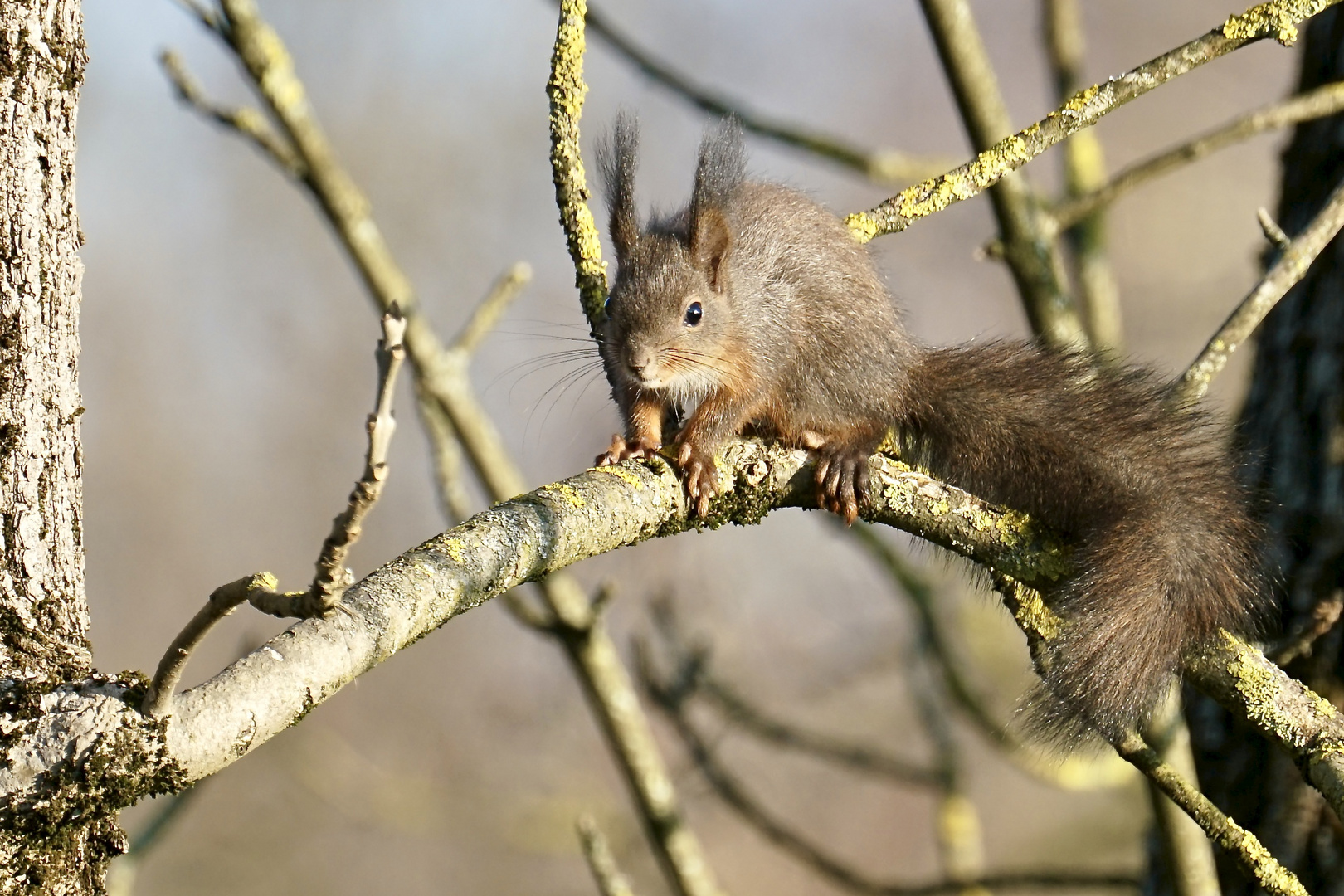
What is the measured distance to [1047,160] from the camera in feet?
25.5

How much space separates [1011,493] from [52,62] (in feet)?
6.19

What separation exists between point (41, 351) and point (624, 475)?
87 centimetres

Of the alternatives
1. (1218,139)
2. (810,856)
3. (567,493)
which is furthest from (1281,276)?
(810,856)

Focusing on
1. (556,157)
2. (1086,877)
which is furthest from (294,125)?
(1086,877)

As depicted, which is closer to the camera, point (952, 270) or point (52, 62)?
point (52, 62)

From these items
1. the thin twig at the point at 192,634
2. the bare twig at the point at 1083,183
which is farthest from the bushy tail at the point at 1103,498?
the thin twig at the point at 192,634

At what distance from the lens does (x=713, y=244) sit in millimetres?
2930

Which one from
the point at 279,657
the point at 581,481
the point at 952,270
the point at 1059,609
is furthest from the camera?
the point at 952,270

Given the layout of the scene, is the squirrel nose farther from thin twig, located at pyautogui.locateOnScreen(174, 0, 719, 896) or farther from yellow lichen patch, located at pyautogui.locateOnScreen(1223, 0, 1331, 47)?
yellow lichen patch, located at pyautogui.locateOnScreen(1223, 0, 1331, 47)

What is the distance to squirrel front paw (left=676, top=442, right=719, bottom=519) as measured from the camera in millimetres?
2061

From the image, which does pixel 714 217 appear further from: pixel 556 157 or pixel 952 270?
pixel 952 270

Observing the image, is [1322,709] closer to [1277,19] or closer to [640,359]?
[1277,19]

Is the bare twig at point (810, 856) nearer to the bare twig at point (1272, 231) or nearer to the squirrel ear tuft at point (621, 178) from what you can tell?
the squirrel ear tuft at point (621, 178)

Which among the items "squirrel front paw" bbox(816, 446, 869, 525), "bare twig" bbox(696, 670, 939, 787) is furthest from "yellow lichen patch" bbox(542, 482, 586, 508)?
"bare twig" bbox(696, 670, 939, 787)
